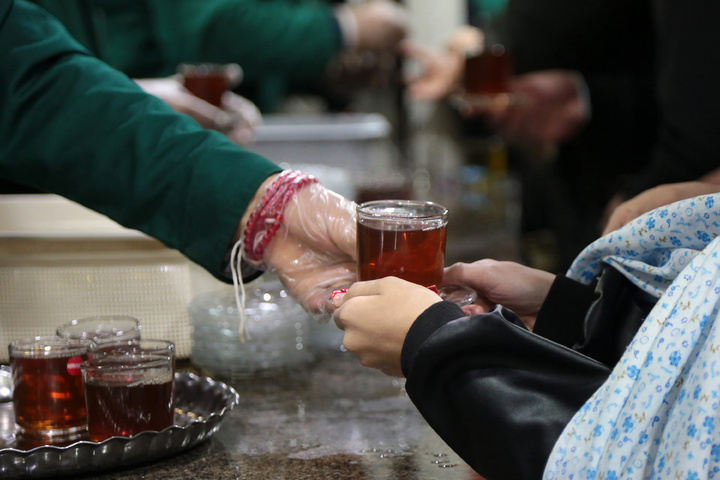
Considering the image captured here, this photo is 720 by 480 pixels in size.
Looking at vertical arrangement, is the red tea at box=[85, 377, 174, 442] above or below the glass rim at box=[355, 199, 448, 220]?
below

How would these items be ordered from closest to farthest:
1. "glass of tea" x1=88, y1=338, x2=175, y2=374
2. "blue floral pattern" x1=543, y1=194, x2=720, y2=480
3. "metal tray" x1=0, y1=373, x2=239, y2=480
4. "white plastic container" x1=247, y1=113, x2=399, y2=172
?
"blue floral pattern" x1=543, y1=194, x2=720, y2=480 < "metal tray" x1=0, y1=373, x2=239, y2=480 < "glass of tea" x1=88, y1=338, x2=175, y2=374 < "white plastic container" x1=247, y1=113, x2=399, y2=172

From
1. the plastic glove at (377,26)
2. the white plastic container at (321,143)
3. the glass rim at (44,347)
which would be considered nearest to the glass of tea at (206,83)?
Result: the white plastic container at (321,143)

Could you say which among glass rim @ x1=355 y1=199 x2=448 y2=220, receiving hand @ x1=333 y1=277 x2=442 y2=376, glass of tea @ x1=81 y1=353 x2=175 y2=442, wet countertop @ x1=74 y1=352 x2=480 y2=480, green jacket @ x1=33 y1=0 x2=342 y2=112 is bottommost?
wet countertop @ x1=74 y1=352 x2=480 y2=480

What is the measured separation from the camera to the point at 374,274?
3.49ft

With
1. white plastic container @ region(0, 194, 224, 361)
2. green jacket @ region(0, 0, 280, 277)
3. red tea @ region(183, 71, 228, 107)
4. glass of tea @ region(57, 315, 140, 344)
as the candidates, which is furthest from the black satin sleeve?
red tea @ region(183, 71, 228, 107)

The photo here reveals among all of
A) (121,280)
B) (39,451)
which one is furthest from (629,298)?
(121,280)

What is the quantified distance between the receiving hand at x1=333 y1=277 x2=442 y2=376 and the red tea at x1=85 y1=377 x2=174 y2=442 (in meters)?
0.34

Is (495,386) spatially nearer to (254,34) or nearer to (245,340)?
(245,340)

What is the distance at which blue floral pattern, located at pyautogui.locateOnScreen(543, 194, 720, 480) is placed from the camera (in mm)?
707

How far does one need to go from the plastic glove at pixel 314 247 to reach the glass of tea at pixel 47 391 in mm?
338

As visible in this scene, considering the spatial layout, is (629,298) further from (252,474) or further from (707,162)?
(707,162)

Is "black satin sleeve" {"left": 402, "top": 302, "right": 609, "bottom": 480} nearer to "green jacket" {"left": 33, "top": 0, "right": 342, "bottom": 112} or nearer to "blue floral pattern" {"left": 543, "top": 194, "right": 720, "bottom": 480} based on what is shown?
"blue floral pattern" {"left": 543, "top": 194, "right": 720, "bottom": 480}

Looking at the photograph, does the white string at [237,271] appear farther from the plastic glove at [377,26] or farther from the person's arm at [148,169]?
the plastic glove at [377,26]

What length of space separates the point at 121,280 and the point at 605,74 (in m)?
2.09
